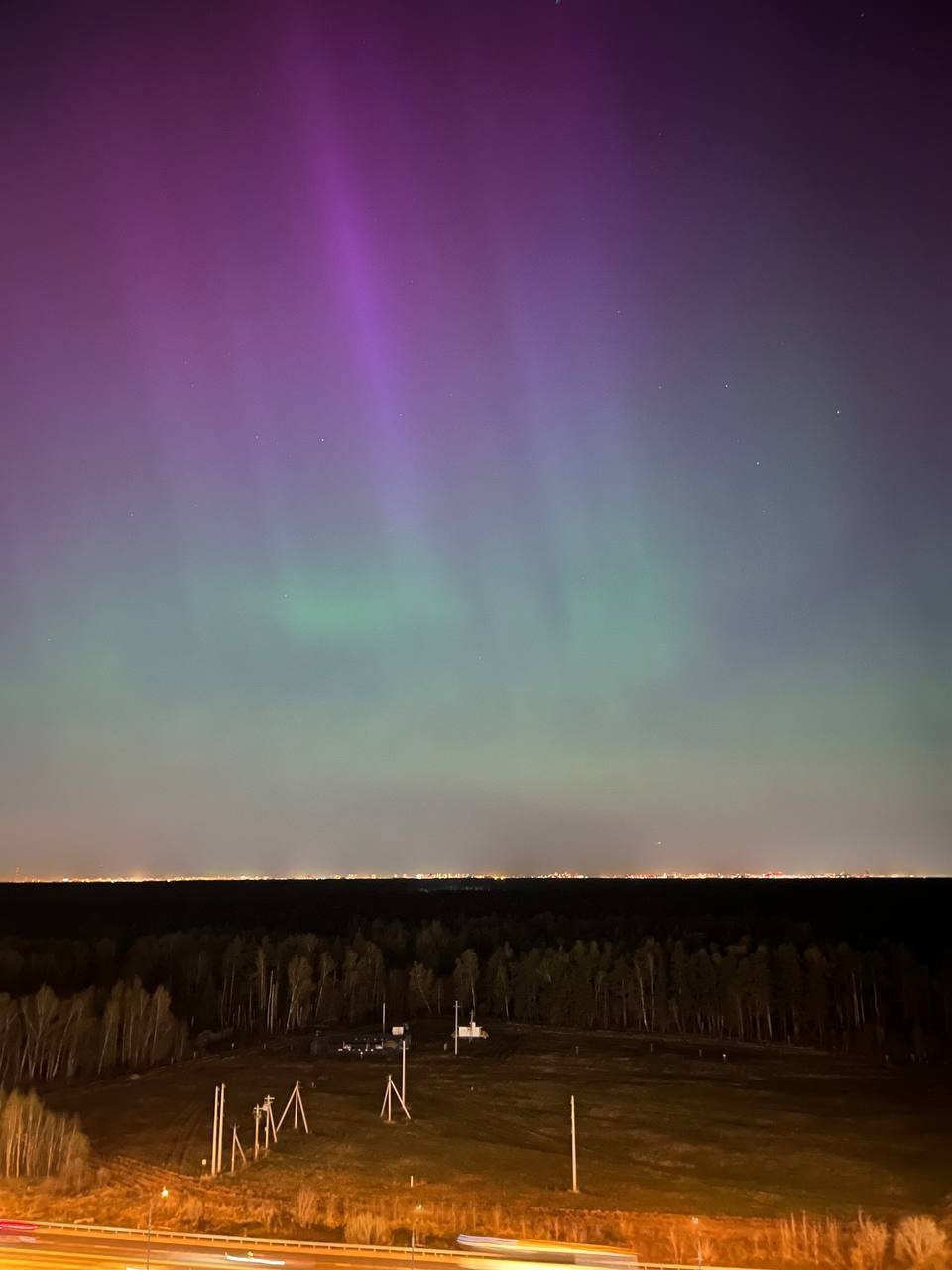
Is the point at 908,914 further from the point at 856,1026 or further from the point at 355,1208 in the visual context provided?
the point at 355,1208

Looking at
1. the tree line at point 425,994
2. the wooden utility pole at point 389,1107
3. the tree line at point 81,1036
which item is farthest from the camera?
the tree line at point 425,994

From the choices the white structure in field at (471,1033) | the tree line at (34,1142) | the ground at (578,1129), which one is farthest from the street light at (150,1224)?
the white structure in field at (471,1033)

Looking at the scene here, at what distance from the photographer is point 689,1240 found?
32.4 meters

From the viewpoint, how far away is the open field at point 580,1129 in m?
40.7

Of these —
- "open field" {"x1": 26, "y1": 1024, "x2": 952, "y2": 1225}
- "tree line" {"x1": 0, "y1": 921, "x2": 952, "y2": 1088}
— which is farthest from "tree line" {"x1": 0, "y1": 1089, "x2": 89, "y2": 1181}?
"tree line" {"x1": 0, "y1": 921, "x2": 952, "y2": 1088}

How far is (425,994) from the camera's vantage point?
327 feet

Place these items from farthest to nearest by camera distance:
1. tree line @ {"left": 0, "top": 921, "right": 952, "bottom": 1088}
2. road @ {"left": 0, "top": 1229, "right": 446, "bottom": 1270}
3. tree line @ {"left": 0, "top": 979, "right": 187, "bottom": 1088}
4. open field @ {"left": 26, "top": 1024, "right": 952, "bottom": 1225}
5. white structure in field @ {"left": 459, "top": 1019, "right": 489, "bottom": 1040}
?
white structure in field @ {"left": 459, "top": 1019, "right": 489, "bottom": 1040} < tree line @ {"left": 0, "top": 921, "right": 952, "bottom": 1088} < tree line @ {"left": 0, "top": 979, "right": 187, "bottom": 1088} < open field @ {"left": 26, "top": 1024, "right": 952, "bottom": 1225} < road @ {"left": 0, "top": 1229, "right": 446, "bottom": 1270}

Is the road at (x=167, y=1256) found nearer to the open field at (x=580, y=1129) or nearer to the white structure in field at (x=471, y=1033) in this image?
the open field at (x=580, y=1129)

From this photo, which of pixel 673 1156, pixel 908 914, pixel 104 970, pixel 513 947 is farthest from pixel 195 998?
pixel 908 914

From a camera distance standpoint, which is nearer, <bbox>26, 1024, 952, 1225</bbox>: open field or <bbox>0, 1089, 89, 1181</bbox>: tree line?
<bbox>26, 1024, 952, 1225</bbox>: open field

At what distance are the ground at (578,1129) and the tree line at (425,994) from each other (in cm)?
733

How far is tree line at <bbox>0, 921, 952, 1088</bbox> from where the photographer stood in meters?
74.9

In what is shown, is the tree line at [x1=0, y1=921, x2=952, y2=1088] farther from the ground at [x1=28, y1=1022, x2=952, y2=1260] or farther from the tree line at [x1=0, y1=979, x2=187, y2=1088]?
the ground at [x1=28, y1=1022, x2=952, y2=1260]

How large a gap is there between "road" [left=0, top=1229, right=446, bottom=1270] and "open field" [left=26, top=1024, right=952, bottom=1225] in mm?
4496
